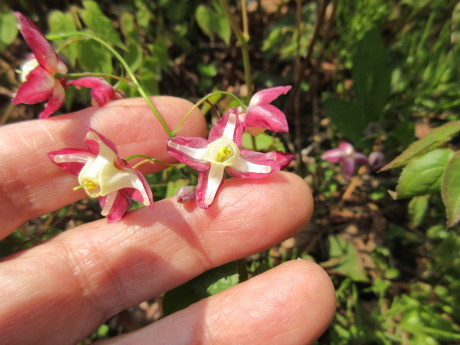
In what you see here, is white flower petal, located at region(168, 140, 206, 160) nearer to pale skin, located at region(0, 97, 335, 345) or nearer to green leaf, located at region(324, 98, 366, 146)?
pale skin, located at region(0, 97, 335, 345)

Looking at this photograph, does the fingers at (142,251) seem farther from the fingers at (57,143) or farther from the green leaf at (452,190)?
the green leaf at (452,190)

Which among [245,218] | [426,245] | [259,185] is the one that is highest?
[259,185]

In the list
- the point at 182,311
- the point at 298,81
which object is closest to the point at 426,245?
the point at 298,81

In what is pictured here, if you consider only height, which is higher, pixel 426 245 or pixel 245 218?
pixel 245 218

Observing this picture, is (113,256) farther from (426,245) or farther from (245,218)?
(426,245)

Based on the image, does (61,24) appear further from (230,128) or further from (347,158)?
(347,158)

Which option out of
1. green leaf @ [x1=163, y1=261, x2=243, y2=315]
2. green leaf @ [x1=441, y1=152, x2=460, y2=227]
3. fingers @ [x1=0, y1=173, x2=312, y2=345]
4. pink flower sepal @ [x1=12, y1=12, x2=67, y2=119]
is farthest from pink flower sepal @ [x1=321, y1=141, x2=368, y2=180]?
pink flower sepal @ [x1=12, y1=12, x2=67, y2=119]
